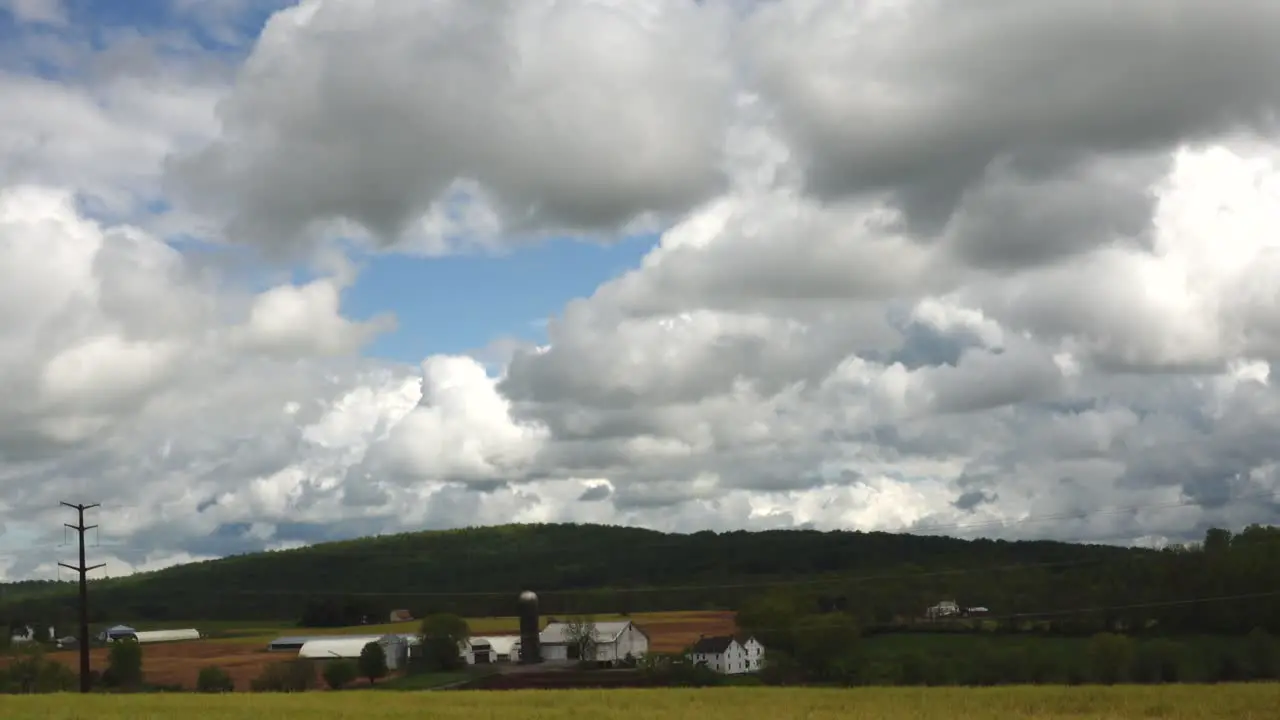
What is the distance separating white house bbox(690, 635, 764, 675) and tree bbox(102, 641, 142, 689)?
44.8 metres

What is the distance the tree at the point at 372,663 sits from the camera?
10181cm

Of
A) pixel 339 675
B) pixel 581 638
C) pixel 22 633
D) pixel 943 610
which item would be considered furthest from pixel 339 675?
pixel 22 633

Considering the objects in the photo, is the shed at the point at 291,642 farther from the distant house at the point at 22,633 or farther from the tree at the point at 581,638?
the distant house at the point at 22,633

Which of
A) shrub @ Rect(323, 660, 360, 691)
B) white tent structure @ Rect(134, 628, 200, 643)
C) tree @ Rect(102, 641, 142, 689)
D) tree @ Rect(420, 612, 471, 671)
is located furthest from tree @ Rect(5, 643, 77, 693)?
white tent structure @ Rect(134, 628, 200, 643)

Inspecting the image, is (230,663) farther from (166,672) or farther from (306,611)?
(306,611)

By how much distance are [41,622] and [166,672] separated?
3639 inches

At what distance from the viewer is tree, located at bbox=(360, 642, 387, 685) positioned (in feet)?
334

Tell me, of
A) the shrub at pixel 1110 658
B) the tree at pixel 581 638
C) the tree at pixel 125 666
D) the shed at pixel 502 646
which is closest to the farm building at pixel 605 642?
the tree at pixel 581 638

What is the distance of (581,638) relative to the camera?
12938 cm

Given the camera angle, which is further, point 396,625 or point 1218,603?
point 396,625

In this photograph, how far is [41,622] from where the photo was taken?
189m

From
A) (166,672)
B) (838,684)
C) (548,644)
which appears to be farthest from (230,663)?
(838,684)

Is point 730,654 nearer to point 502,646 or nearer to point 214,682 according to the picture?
point 502,646

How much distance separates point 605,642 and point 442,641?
742 inches
